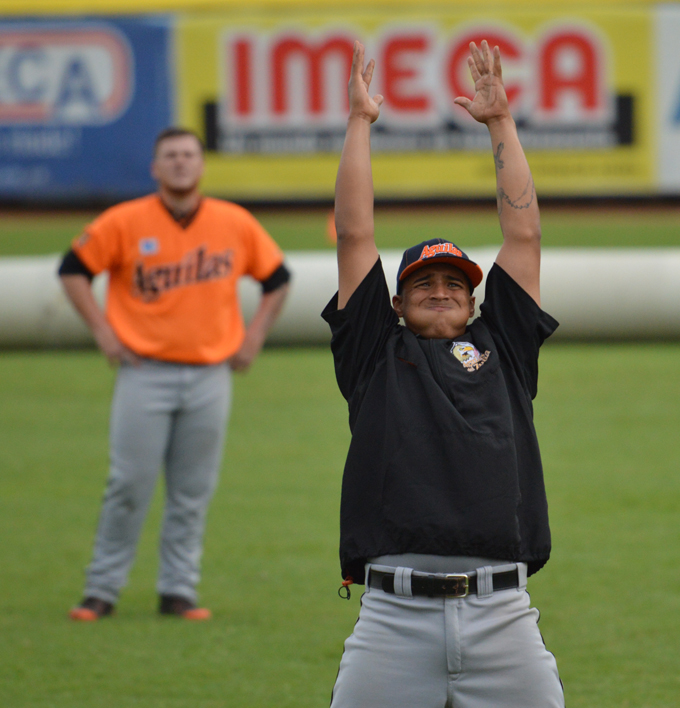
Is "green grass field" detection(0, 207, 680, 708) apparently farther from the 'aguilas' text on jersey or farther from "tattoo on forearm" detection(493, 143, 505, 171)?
"tattoo on forearm" detection(493, 143, 505, 171)

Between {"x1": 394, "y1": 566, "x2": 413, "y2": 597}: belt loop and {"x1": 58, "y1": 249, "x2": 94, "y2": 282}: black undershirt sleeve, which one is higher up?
{"x1": 58, "y1": 249, "x2": 94, "y2": 282}: black undershirt sleeve

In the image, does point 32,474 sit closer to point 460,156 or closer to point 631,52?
point 460,156

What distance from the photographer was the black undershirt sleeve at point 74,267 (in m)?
5.05

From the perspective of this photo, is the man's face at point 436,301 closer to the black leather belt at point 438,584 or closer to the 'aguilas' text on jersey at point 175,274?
the black leather belt at point 438,584

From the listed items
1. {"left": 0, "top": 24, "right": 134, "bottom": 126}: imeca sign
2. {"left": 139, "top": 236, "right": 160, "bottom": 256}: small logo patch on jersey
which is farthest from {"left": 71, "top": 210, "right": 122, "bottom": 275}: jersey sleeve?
{"left": 0, "top": 24, "right": 134, "bottom": 126}: imeca sign

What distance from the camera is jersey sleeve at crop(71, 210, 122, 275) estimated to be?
16.4 feet

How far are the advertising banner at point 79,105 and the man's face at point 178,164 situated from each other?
48.8 feet

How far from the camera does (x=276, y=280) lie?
5.41 meters

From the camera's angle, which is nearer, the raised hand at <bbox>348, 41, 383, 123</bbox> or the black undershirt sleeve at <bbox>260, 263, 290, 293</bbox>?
the raised hand at <bbox>348, 41, 383, 123</bbox>

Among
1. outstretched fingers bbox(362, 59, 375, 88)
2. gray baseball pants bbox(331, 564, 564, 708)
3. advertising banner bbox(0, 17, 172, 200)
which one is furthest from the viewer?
advertising banner bbox(0, 17, 172, 200)

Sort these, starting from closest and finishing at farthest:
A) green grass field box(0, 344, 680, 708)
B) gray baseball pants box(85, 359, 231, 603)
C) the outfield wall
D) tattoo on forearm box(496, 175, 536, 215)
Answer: tattoo on forearm box(496, 175, 536, 215) → green grass field box(0, 344, 680, 708) → gray baseball pants box(85, 359, 231, 603) → the outfield wall

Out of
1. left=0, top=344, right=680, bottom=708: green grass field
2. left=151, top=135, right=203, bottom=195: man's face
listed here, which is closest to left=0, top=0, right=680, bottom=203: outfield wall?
left=0, top=344, right=680, bottom=708: green grass field

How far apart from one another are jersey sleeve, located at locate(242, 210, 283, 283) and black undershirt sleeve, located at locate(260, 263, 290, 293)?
0.06ft

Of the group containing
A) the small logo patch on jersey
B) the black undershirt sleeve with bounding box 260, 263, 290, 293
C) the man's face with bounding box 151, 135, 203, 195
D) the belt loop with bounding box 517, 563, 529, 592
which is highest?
→ the man's face with bounding box 151, 135, 203, 195
